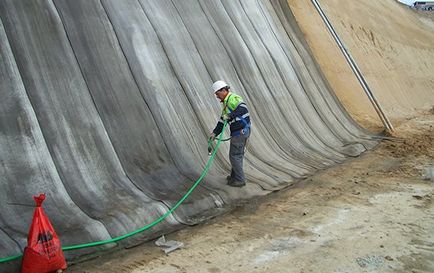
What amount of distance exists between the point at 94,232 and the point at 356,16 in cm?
1572

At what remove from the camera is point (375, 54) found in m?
16.8

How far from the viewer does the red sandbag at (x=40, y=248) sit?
3.94m

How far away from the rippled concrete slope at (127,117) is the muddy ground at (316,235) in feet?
1.42

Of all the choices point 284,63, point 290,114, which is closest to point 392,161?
Answer: point 290,114

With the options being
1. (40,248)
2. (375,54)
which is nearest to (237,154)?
(40,248)

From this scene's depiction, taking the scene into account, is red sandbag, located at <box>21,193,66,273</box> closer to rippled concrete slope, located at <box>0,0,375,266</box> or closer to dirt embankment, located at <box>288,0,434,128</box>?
rippled concrete slope, located at <box>0,0,375,266</box>

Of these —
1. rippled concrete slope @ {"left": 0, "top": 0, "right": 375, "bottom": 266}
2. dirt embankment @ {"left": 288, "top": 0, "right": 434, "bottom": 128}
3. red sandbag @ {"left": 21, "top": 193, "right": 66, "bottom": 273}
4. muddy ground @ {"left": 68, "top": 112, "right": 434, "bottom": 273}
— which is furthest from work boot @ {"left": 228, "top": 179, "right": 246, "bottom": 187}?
dirt embankment @ {"left": 288, "top": 0, "right": 434, "bottom": 128}

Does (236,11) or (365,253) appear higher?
(236,11)

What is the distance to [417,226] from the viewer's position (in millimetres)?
5371

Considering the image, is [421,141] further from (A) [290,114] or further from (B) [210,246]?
(B) [210,246]

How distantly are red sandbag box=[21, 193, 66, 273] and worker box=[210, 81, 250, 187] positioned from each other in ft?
10.4

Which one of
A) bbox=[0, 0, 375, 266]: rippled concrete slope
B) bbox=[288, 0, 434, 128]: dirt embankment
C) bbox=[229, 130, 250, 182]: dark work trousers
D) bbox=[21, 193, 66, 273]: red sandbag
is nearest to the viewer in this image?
bbox=[21, 193, 66, 273]: red sandbag

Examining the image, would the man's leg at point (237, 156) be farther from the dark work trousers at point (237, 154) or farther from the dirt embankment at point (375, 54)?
the dirt embankment at point (375, 54)

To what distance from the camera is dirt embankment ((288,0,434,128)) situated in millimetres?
13141
